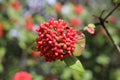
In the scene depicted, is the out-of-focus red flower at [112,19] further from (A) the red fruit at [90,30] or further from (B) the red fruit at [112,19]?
(A) the red fruit at [90,30]

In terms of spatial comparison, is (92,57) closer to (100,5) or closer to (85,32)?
(100,5)

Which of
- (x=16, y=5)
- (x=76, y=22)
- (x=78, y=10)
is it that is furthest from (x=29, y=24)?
(x=78, y=10)

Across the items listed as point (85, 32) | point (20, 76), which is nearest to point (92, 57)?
point (20, 76)

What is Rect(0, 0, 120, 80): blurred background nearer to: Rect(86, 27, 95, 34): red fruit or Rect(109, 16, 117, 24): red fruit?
Rect(109, 16, 117, 24): red fruit

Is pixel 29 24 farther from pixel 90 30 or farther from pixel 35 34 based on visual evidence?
pixel 90 30

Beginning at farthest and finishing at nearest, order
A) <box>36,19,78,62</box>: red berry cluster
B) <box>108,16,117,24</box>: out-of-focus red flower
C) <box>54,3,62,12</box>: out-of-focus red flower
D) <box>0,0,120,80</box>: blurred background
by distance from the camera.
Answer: <box>54,3,62,12</box>: out-of-focus red flower
<box>108,16,117,24</box>: out-of-focus red flower
<box>0,0,120,80</box>: blurred background
<box>36,19,78,62</box>: red berry cluster

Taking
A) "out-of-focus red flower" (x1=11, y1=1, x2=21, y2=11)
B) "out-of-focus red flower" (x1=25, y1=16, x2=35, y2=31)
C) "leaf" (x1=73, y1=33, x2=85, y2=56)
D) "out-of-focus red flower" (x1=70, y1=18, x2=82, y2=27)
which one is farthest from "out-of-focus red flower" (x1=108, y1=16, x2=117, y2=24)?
"leaf" (x1=73, y1=33, x2=85, y2=56)
